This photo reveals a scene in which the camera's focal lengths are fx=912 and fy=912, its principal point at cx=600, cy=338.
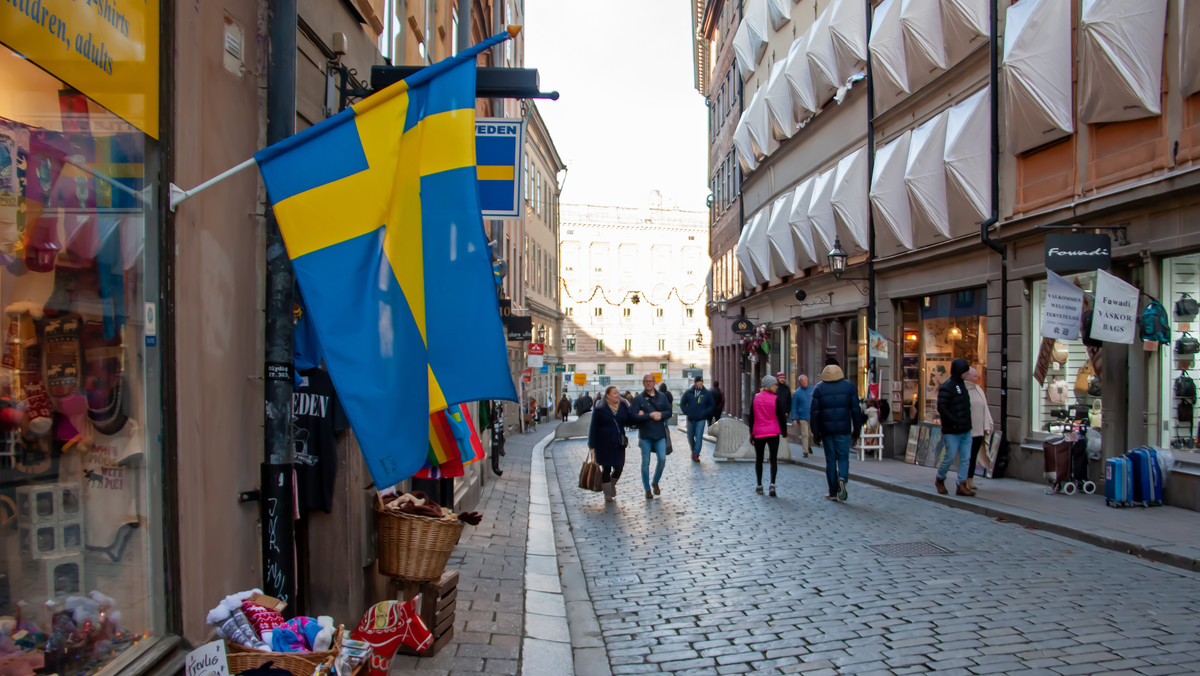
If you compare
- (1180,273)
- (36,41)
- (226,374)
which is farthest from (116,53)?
(1180,273)

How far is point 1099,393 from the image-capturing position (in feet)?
42.7

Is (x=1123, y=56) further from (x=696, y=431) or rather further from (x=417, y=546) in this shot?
(x=417, y=546)

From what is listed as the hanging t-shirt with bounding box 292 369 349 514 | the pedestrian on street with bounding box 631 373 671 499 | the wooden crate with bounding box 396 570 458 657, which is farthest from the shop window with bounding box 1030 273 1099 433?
the hanging t-shirt with bounding box 292 369 349 514

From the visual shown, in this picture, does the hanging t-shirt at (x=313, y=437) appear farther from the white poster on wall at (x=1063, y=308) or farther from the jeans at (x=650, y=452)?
the white poster on wall at (x=1063, y=308)

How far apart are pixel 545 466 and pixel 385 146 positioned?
16125mm

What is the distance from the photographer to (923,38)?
57.6 ft

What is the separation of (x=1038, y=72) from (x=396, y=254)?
12.7 m

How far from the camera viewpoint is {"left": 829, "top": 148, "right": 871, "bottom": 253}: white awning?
2111 cm

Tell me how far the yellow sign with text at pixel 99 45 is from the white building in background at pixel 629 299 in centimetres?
6956

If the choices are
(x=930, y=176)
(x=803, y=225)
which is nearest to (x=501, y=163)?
(x=930, y=176)

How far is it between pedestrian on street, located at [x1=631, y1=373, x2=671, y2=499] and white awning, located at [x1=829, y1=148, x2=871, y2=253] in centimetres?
1007

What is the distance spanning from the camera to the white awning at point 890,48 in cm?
1881

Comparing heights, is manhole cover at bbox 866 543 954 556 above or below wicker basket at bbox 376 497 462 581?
below

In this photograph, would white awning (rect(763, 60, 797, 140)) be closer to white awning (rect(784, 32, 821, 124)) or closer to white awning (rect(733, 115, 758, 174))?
white awning (rect(784, 32, 821, 124))
